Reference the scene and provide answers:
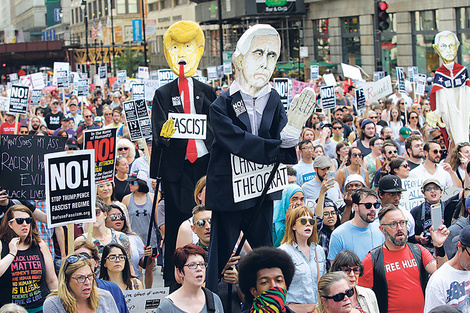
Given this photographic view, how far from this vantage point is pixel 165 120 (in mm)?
8039

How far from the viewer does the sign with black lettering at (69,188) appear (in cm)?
659

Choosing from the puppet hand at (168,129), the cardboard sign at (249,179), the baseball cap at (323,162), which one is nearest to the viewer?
the cardboard sign at (249,179)

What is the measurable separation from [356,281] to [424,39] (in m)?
30.1

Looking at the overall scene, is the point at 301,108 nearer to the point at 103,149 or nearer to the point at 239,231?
the point at 239,231

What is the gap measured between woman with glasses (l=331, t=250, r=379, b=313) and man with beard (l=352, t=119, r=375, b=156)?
611 centimetres

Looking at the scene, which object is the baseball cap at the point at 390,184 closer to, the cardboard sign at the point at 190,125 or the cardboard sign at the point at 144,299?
the cardboard sign at the point at 190,125

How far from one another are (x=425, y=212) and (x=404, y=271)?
175 cm

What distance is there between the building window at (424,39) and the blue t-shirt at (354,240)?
1075 inches

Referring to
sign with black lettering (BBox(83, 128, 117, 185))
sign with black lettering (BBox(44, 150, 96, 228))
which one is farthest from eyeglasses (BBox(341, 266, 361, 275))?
sign with black lettering (BBox(83, 128, 117, 185))

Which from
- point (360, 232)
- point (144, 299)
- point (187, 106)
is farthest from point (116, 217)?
point (360, 232)

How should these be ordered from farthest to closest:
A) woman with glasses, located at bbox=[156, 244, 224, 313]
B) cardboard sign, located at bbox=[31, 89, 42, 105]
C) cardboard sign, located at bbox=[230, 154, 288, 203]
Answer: cardboard sign, located at bbox=[31, 89, 42, 105], cardboard sign, located at bbox=[230, 154, 288, 203], woman with glasses, located at bbox=[156, 244, 224, 313]

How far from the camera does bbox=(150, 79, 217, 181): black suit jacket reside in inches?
314

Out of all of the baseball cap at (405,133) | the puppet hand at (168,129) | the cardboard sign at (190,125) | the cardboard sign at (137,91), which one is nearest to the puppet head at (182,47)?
the cardboard sign at (190,125)

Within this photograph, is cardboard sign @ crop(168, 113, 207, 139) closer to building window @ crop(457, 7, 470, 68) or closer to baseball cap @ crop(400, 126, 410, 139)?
baseball cap @ crop(400, 126, 410, 139)
